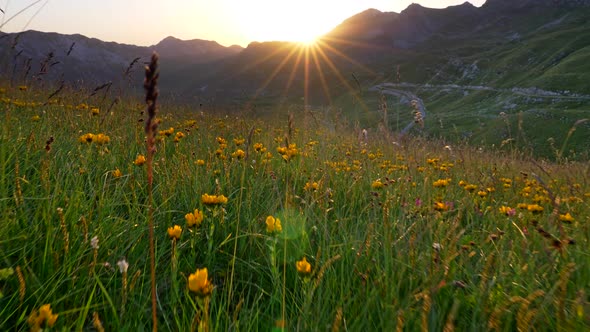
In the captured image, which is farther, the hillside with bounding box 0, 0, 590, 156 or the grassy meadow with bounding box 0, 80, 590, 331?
the hillside with bounding box 0, 0, 590, 156

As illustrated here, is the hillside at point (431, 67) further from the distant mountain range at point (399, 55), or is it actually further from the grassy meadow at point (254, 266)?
the grassy meadow at point (254, 266)

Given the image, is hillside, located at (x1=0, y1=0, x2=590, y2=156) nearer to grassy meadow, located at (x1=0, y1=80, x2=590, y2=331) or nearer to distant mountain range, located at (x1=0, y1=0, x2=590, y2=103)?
distant mountain range, located at (x1=0, y1=0, x2=590, y2=103)

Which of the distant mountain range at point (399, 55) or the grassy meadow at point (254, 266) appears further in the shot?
the distant mountain range at point (399, 55)

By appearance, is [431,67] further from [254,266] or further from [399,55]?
[254,266]

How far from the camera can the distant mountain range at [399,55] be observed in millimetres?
A: 77375

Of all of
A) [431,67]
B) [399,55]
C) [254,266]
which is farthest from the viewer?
[399,55]

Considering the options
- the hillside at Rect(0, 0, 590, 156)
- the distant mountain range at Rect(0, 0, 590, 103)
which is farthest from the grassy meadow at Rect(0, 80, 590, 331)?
the distant mountain range at Rect(0, 0, 590, 103)

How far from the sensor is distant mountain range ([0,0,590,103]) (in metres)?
77.4

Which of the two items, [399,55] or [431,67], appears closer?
[431,67]

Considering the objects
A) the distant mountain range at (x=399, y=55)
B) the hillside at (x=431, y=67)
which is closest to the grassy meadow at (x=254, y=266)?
the hillside at (x=431, y=67)

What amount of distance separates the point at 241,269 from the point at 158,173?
4.91 ft

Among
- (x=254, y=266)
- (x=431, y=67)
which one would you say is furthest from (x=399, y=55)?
(x=254, y=266)

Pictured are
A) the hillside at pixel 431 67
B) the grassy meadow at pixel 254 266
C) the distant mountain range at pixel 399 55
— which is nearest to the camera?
the grassy meadow at pixel 254 266

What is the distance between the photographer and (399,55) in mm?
130875
